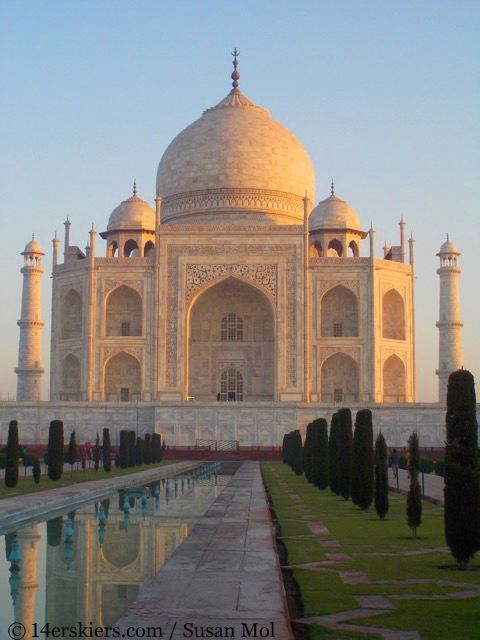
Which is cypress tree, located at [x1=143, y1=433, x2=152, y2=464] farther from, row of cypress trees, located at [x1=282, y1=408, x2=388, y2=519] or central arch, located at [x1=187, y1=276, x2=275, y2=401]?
central arch, located at [x1=187, y1=276, x2=275, y2=401]

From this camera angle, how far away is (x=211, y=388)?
106 feet

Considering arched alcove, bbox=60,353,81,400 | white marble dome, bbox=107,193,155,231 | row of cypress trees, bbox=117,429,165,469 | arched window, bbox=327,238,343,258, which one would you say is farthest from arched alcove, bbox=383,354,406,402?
arched alcove, bbox=60,353,81,400

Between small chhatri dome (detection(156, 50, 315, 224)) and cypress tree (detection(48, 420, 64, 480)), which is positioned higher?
small chhatri dome (detection(156, 50, 315, 224))

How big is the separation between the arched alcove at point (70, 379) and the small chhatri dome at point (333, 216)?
10142 mm

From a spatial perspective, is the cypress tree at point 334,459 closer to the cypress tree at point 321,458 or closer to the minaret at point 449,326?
the cypress tree at point 321,458

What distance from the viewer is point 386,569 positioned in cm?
638

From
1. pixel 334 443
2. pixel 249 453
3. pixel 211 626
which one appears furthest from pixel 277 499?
pixel 249 453

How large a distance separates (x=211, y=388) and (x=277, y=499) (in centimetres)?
1951

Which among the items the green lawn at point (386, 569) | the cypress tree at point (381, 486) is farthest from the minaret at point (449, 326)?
the cypress tree at point (381, 486)

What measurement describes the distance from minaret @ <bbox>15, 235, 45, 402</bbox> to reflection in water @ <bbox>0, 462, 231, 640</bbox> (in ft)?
65.4

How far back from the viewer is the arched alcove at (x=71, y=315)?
32.2 metres

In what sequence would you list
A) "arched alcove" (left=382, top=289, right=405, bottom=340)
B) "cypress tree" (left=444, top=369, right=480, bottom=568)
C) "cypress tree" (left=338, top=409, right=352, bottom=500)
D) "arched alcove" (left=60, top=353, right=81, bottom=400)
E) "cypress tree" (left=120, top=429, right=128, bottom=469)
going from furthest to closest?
"arched alcove" (left=382, top=289, right=405, bottom=340) < "arched alcove" (left=60, top=353, right=81, bottom=400) < "cypress tree" (left=120, top=429, right=128, bottom=469) < "cypress tree" (left=338, top=409, right=352, bottom=500) < "cypress tree" (left=444, top=369, right=480, bottom=568)

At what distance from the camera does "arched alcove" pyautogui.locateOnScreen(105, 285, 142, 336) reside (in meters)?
31.8

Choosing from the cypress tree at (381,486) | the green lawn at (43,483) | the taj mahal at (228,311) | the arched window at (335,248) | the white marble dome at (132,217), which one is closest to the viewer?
the cypress tree at (381,486)
